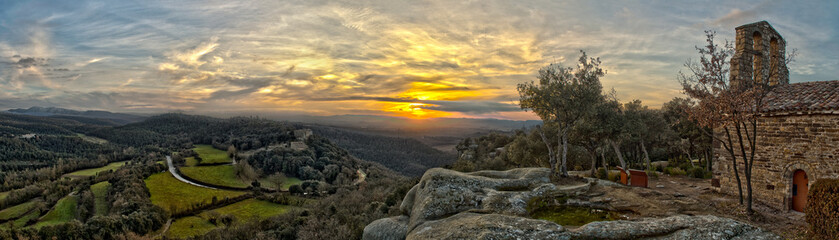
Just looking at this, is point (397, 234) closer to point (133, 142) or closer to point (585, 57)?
point (585, 57)

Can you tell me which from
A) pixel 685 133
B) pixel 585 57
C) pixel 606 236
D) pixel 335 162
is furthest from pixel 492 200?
pixel 335 162

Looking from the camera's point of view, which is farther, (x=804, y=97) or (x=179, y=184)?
(x=179, y=184)

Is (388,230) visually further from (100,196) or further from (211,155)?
(211,155)

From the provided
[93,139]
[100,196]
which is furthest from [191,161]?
[93,139]

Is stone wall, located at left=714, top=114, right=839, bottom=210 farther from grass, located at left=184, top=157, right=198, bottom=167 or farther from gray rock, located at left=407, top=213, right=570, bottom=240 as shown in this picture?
grass, located at left=184, top=157, right=198, bottom=167

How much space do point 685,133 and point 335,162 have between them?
95.6 m

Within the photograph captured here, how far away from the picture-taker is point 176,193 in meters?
68.9

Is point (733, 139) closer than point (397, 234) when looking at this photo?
No

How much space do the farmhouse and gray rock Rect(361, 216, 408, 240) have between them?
14.8 metres

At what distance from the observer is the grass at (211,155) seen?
98550 millimetres

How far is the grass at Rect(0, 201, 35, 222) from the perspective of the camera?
54.8 metres

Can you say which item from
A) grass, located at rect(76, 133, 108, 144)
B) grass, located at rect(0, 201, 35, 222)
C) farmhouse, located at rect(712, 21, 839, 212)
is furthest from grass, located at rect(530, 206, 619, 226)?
grass, located at rect(76, 133, 108, 144)

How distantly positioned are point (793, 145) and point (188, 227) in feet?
217

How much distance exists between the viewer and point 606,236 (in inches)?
326
